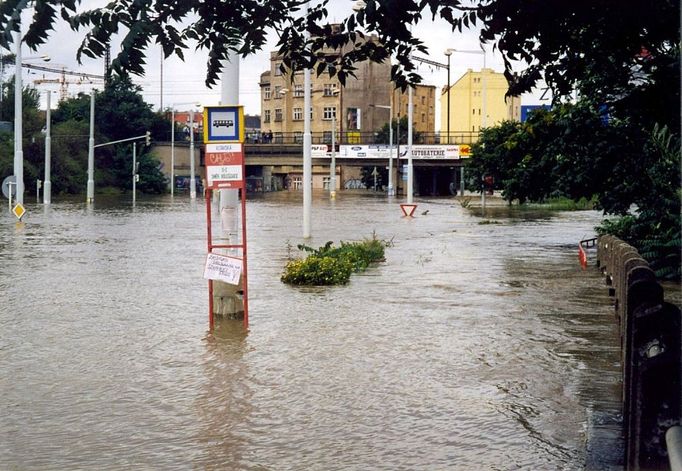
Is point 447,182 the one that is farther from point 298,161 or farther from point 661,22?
point 661,22

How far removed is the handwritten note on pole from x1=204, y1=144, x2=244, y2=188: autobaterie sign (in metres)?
0.88

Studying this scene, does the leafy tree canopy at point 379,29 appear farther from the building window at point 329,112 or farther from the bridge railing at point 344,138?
the building window at point 329,112

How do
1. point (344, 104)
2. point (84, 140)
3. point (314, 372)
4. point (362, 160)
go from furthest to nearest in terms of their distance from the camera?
point (344, 104), point (362, 160), point (84, 140), point (314, 372)

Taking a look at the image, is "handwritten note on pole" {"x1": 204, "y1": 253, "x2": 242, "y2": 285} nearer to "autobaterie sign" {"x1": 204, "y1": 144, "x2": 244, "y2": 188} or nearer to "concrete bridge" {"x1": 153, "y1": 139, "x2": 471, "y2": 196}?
"autobaterie sign" {"x1": 204, "y1": 144, "x2": 244, "y2": 188}

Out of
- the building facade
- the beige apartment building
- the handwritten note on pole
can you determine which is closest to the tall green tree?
the beige apartment building

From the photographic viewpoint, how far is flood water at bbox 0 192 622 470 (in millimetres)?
7664

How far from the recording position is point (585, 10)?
7.25 meters

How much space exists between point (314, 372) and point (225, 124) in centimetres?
388

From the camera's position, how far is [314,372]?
1066 centimetres

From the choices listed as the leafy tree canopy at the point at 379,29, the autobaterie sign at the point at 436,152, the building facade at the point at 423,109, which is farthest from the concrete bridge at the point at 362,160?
the leafy tree canopy at the point at 379,29

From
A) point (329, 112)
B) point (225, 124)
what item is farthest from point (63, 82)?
point (225, 124)

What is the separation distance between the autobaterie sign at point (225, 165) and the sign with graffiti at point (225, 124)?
11 centimetres

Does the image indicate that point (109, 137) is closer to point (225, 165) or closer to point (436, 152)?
point (436, 152)

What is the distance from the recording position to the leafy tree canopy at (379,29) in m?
6.31
